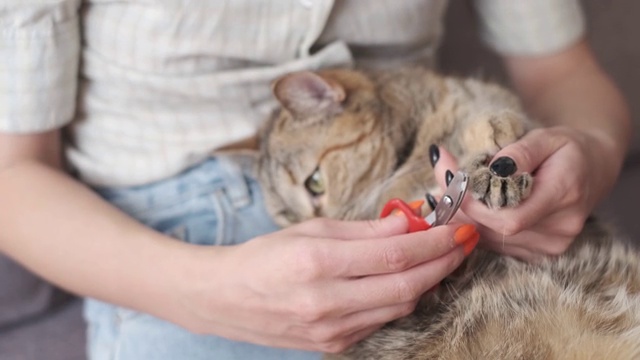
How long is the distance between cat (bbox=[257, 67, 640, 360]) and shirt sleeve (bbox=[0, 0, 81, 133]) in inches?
11.7

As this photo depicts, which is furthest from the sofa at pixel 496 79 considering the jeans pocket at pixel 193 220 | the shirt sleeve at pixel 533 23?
the jeans pocket at pixel 193 220

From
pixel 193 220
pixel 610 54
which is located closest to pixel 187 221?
pixel 193 220

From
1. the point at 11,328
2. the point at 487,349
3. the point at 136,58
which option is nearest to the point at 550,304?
the point at 487,349

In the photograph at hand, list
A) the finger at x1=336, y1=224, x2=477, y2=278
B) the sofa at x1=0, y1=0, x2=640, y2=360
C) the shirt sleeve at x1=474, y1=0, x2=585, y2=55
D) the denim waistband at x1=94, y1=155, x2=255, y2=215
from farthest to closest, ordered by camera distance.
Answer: the sofa at x1=0, y1=0, x2=640, y2=360
the shirt sleeve at x1=474, y1=0, x2=585, y2=55
the denim waistband at x1=94, y1=155, x2=255, y2=215
the finger at x1=336, y1=224, x2=477, y2=278

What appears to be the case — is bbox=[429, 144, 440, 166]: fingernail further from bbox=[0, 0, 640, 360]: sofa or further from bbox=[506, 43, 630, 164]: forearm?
bbox=[0, 0, 640, 360]: sofa

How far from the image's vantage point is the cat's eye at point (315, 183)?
1.23m

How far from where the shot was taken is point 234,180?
1202 mm

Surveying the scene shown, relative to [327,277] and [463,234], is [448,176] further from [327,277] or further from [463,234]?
[327,277]

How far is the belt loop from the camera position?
119cm

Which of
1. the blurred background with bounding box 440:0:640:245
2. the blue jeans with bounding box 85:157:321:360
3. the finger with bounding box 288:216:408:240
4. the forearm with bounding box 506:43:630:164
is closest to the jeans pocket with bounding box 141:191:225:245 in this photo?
the blue jeans with bounding box 85:157:321:360

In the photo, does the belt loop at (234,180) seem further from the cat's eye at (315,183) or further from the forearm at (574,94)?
the forearm at (574,94)

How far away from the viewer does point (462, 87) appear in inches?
48.7

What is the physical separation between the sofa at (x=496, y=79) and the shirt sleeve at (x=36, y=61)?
0.43m

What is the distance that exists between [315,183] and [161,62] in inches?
12.0
